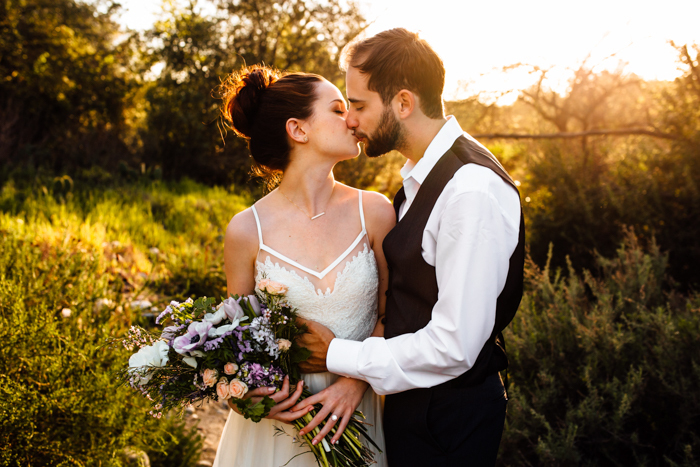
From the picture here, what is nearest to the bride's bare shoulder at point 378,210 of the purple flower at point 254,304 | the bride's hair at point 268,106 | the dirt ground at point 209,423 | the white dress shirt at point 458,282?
the bride's hair at point 268,106

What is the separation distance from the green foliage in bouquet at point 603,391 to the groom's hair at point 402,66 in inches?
76.3

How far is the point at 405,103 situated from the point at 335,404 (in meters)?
1.33

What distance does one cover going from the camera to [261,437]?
2281 millimetres

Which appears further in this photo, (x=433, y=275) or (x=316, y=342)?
(x=316, y=342)

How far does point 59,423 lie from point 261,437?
1190 millimetres

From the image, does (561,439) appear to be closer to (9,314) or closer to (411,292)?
(411,292)

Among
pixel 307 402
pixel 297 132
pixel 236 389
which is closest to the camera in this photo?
pixel 236 389

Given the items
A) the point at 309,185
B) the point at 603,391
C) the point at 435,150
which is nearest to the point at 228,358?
the point at 309,185

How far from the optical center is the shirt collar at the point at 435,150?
1.95 metres

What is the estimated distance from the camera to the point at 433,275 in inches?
70.7

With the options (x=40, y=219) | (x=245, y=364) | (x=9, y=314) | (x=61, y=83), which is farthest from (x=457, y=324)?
(x=61, y=83)

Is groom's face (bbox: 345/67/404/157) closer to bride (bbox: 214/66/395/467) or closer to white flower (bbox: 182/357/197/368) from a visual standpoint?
bride (bbox: 214/66/395/467)

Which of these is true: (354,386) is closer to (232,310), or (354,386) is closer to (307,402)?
(307,402)

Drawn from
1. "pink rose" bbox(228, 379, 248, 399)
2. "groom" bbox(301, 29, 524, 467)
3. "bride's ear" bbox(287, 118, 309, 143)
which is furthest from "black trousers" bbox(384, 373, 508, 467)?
"bride's ear" bbox(287, 118, 309, 143)
